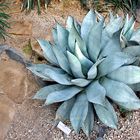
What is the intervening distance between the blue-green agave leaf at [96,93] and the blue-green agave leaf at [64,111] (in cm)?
18

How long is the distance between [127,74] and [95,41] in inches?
13.5

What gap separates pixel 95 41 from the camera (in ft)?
9.64

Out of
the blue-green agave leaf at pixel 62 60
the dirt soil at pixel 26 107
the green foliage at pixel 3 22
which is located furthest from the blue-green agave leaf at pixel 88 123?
the green foliage at pixel 3 22

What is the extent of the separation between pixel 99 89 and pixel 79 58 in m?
0.29

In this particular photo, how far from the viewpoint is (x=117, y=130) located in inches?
116

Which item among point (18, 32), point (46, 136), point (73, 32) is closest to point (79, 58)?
point (73, 32)

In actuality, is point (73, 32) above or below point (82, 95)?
above

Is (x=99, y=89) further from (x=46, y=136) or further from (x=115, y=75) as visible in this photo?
(x=46, y=136)

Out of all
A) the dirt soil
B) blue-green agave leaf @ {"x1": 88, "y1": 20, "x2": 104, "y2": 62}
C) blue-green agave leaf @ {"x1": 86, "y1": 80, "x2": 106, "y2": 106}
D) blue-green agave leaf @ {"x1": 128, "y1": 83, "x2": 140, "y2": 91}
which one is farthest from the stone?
blue-green agave leaf @ {"x1": 128, "y1": 83, "x2": 140, "y2": 91}

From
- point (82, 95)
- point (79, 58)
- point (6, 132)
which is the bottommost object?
point (6, 132)

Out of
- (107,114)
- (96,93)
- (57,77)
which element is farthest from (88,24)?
(107,114)

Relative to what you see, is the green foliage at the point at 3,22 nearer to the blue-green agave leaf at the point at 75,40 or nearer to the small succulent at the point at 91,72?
the small succulent at the point at 91,72

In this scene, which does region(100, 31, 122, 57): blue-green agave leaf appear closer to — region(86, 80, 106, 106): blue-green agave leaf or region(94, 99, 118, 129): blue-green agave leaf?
region(86, 80, 106, 106): blue-green agave leaf

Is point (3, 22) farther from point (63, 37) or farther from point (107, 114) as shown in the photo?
point (107, 114)
